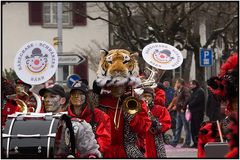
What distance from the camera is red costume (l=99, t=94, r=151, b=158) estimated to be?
8156 millimetres

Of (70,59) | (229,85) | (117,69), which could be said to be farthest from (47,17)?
(229,85)

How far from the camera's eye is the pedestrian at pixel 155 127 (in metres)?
10.0

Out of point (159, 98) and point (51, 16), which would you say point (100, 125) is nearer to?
point (159, 98)

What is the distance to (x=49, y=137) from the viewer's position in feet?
22.2

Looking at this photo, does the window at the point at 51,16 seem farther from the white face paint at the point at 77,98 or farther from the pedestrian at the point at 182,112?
the white face paint at the point at 77,98

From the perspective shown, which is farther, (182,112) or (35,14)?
(35,14)

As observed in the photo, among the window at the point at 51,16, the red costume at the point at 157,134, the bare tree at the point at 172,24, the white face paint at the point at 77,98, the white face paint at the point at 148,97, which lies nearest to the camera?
the white face paint at the point at 77,98

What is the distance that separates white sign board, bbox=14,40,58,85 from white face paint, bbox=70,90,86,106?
1.13 ft

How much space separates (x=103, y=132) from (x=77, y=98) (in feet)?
1.69

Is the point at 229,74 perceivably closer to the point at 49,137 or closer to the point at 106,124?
the point at 49,137

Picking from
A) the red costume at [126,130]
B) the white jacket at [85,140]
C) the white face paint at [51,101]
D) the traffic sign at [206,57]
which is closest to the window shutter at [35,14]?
the traffic sign at [206,57]

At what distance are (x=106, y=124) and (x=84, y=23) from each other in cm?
2920

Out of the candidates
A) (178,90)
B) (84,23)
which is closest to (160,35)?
(178,90)

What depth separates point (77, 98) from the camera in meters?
8.01
